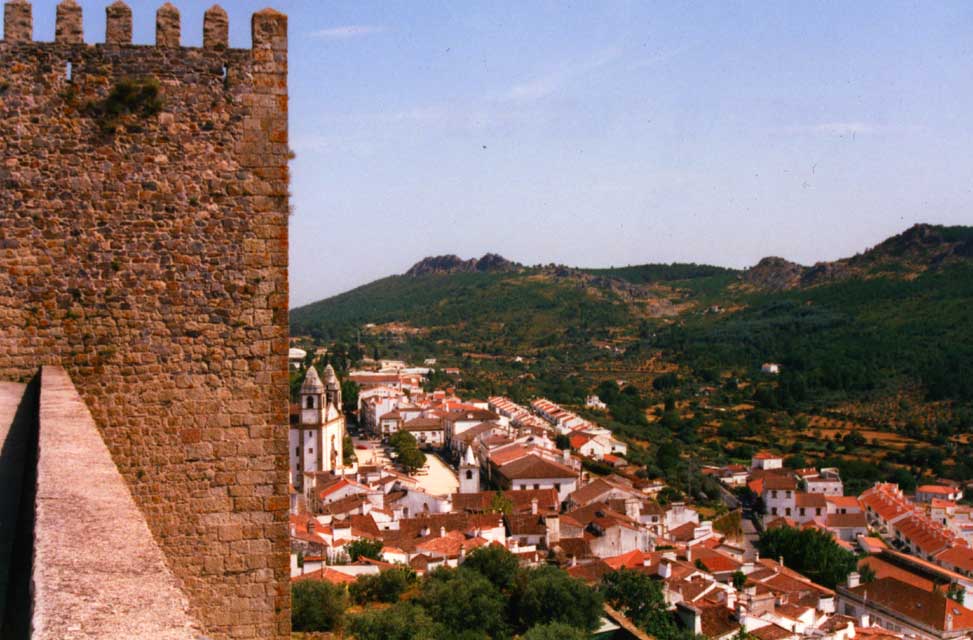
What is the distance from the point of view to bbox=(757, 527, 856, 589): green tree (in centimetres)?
3238

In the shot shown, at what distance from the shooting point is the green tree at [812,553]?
32375 mm

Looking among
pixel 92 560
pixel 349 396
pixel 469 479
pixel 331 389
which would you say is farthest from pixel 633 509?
pixel 92 560

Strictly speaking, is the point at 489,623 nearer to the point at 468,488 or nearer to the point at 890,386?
the point at 468,488

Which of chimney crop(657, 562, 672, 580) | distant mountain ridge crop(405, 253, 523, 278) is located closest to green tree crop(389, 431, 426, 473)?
chimney crop(657, 562, 672, 580)

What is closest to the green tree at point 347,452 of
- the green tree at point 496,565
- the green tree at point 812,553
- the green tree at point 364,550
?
the green tree at point 364,550

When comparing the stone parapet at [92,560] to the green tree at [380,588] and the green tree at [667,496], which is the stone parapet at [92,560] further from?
the green tree at [667,496]

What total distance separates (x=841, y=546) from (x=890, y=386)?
32.8 m

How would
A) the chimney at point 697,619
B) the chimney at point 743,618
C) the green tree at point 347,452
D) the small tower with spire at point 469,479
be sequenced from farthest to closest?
the green tree at point 347,452 → the small tower with spire at point 469,479 → the chimney at point 743,618 → the chimney at point 697,619

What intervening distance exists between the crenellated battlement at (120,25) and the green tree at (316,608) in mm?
14820

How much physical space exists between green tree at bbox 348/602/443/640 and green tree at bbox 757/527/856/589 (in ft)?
62.3

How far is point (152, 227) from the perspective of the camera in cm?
471

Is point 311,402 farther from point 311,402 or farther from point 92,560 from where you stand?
point 92,560

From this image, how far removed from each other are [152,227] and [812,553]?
107ft

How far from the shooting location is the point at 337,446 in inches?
1709
